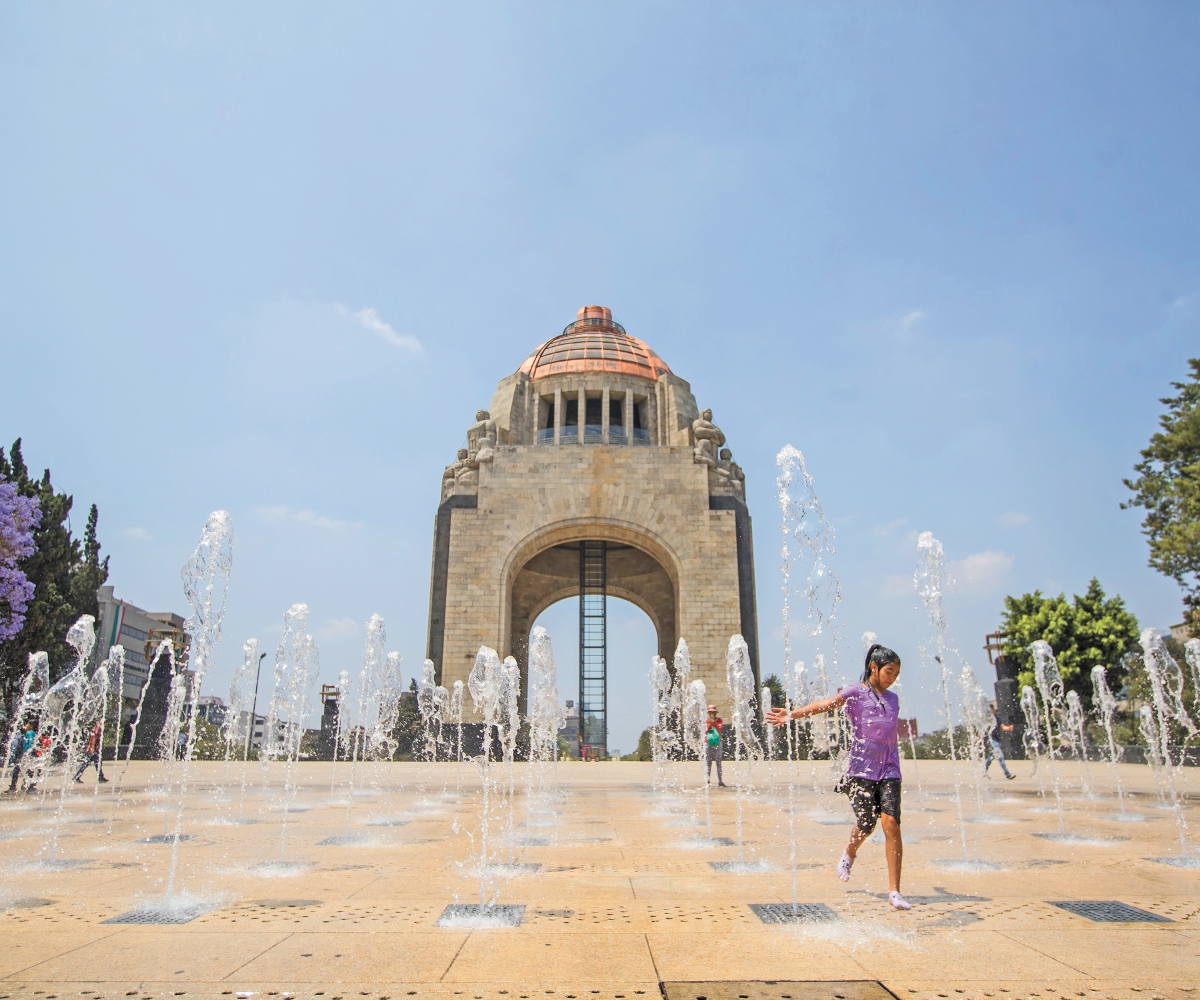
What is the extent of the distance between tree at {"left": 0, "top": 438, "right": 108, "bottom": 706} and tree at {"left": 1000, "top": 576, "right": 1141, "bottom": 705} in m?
29.0

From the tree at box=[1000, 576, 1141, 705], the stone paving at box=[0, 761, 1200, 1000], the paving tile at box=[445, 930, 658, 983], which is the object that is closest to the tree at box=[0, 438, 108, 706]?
the stone paving at box=[0, 761, 1200, 1000]

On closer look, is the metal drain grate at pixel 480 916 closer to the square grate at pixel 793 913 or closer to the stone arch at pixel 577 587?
the square grate at pixel 793 913

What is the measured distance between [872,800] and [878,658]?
70cm

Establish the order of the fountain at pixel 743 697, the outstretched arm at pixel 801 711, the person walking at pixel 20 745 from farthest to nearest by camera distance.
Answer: the fountain at pixel 743 697, the person walking at pixel 20 745, the outstretched arm at pixel 801 711

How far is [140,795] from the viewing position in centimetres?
1056

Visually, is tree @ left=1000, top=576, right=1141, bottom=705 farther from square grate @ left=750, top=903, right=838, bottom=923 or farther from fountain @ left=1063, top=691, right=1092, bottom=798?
square grate @ left=750, top=903, right=838, bottom=923

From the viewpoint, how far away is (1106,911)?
369 cm

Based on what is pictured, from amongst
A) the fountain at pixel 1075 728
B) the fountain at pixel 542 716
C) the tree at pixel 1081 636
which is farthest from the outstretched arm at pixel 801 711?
the tree at pixel 1081 636

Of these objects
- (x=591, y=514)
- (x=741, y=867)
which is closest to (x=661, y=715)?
(x=591, y=514)

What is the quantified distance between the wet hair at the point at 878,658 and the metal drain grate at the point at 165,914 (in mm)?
3438

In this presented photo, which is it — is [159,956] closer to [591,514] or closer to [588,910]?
[588,910]

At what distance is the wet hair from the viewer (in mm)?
3978

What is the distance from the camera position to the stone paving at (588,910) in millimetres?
2643

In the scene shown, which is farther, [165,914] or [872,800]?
[872,800]
